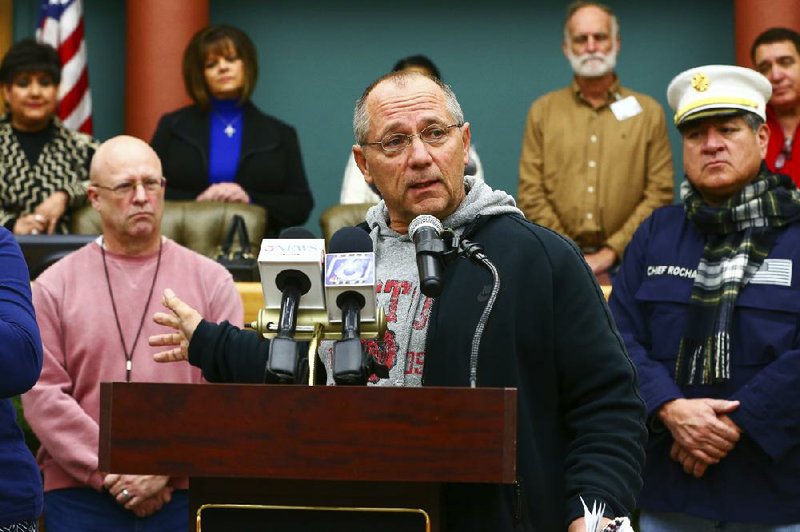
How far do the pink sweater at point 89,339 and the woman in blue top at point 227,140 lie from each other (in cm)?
180

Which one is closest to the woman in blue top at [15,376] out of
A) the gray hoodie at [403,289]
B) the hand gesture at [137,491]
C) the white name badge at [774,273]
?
the gray hoodie at [403,289]

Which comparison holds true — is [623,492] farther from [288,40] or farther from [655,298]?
[288,40]

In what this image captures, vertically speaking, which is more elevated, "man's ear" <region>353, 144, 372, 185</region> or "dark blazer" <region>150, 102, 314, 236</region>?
"man's ear" <region>353, 144, 372, 185</region>

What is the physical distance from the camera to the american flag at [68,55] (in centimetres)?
795

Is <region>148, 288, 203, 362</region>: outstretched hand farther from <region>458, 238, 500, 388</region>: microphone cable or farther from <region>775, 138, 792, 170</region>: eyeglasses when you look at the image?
<region>775, 138, 792, 170</region>: eyeglasses

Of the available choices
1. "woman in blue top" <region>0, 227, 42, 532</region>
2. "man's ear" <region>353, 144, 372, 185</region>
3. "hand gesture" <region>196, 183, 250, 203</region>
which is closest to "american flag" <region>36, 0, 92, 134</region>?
"hand gesture" <region>196, 183, 250, 203</region>

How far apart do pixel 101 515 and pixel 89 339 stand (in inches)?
20.5

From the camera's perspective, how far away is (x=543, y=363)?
2.41 metres

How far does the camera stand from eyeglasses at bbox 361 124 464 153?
2600mm

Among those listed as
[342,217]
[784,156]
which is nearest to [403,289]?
[342,217]

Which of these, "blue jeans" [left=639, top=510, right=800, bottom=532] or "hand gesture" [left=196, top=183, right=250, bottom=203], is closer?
"blue jeans" [left=639, top=510, right=800, bottom=532]

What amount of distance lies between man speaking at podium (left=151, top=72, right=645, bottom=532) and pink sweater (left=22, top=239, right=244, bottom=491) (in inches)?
65.6

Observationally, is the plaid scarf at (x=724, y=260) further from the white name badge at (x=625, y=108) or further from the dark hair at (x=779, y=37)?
the white name badge at (x=625, y=108)

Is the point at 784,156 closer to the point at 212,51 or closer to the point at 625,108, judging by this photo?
the point at 625,108
